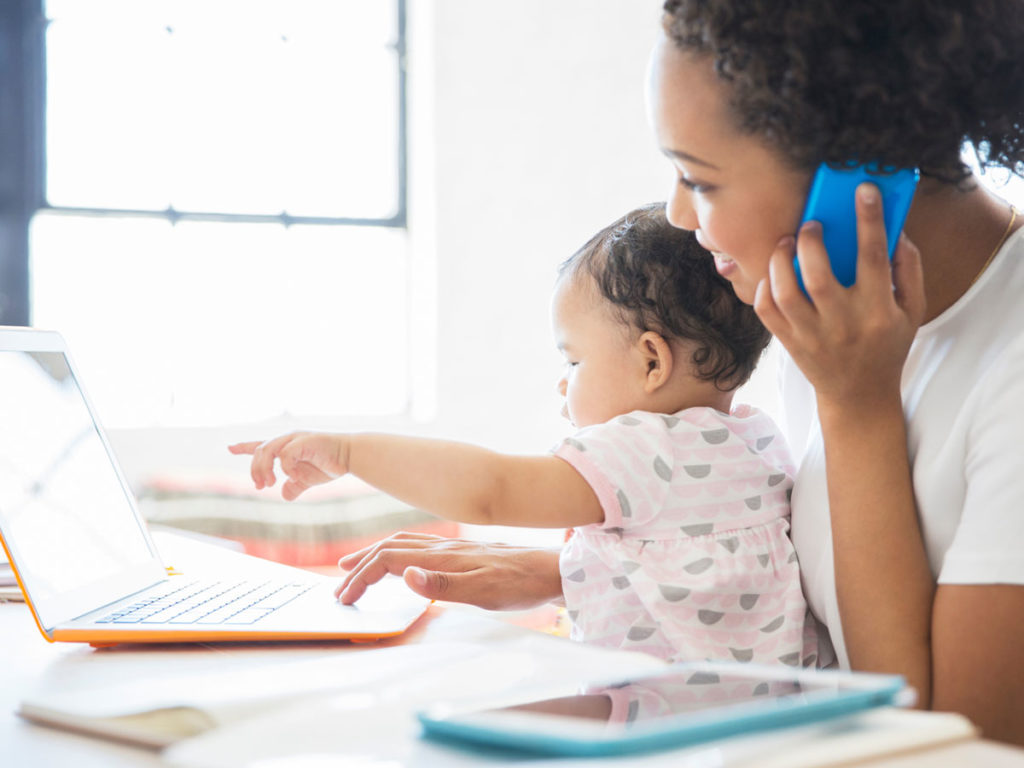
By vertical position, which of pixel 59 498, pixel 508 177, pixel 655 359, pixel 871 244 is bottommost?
pixel 59 498

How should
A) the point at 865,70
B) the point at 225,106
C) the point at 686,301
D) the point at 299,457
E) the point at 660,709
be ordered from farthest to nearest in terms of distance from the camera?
the point at 225,106 → the point at 686,301 → the point at 299,457 → the point at 865,70 → the point at 660,709

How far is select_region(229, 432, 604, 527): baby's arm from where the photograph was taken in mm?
896

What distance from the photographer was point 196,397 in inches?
125

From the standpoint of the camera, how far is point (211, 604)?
0.91 m

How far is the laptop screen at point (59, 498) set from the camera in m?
0.82

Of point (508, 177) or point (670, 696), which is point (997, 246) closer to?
point (670, 696)

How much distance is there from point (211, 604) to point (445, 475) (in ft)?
0.80

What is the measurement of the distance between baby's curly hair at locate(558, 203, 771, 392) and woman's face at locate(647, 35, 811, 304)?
18cm

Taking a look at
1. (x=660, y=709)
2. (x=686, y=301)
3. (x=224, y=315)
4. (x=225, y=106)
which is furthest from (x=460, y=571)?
(x=225, y=106)

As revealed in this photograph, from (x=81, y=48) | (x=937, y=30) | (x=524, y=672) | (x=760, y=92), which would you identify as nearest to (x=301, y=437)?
(x=524, y=672)

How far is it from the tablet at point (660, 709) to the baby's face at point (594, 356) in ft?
2.03

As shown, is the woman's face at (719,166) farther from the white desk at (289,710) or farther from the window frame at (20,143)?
the window frame at (20,143)

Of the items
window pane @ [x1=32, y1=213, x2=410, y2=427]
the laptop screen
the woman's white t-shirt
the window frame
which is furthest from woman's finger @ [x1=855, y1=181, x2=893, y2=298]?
the window frame

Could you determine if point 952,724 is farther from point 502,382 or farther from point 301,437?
point 502,382
